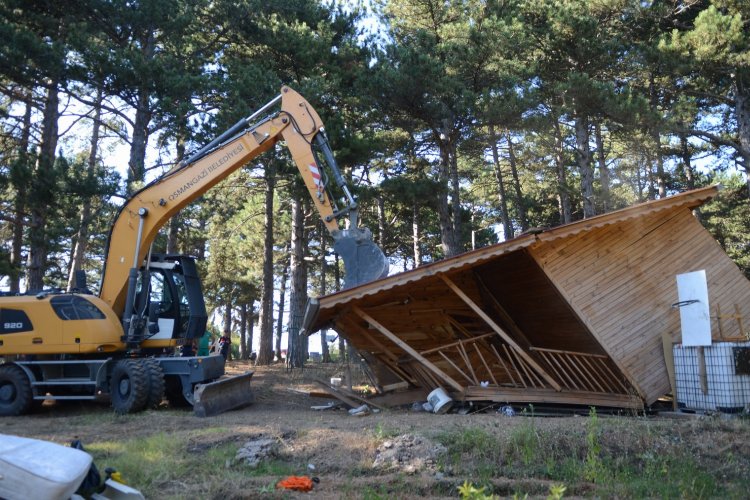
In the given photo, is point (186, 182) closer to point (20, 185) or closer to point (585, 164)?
point (20, 185)

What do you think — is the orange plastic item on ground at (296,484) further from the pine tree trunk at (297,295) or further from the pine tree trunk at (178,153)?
the pine tree trunk at (297,295)

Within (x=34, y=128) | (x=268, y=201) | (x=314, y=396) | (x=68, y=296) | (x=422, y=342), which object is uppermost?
(x=34, y=128)

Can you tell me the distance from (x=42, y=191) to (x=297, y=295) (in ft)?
29.6

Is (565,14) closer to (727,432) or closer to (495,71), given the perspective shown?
(495,71)

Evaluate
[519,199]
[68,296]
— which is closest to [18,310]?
[68,296]

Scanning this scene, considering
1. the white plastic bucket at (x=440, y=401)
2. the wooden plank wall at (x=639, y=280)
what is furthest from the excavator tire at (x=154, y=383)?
the wooden plank wall at (x=639, y=280)

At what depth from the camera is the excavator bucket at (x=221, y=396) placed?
11.8 metres

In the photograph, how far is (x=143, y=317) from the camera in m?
13.0

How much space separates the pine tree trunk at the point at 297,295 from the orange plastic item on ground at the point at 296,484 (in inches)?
578

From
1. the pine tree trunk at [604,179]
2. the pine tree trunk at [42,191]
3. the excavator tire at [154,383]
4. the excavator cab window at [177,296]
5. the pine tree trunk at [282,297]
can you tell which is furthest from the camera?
the pine tree trunk at [282,297]

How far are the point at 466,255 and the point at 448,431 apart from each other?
3.51 m

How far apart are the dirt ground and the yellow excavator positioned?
1.19 metres

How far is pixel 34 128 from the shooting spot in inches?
846

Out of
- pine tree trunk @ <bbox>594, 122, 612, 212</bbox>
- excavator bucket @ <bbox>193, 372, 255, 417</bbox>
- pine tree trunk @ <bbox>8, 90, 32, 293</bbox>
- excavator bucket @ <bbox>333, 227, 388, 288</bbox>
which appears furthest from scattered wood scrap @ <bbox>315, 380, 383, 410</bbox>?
pine tree trunk @ <bbox>594, 122, 612, 212</bbox>
